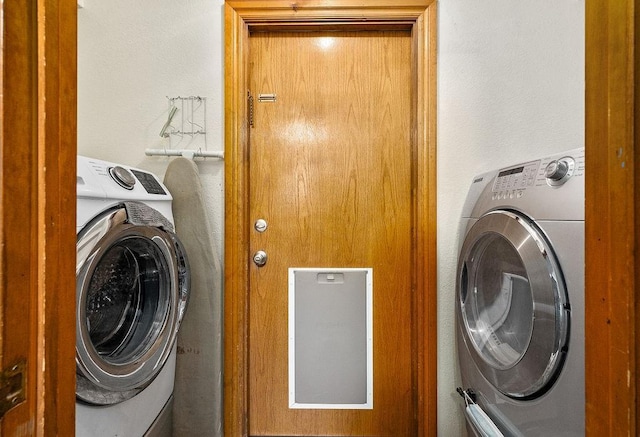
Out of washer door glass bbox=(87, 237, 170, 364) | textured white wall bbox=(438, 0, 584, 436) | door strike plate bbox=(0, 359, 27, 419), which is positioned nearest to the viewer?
door strike plate bbox=(0, 359, 27, 419)

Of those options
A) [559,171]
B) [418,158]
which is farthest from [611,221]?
[418,158]

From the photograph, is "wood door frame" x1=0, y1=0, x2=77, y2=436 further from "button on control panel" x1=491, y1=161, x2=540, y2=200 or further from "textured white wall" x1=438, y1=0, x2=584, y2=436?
"textured white wall" x1=438, y1=0, x2=584, y2=436

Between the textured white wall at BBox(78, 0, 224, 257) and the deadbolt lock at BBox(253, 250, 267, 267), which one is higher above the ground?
the textured white wall at BBox(78, 0, 224, 257)

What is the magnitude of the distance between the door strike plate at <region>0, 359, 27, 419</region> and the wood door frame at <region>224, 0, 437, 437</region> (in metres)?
0.93


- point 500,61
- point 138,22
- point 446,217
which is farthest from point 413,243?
point 138,22

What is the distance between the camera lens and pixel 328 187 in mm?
1313

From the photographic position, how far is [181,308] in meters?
1.08

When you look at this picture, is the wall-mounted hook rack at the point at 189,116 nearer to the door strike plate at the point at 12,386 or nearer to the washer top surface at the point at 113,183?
the washer top surface at the point at 113,183

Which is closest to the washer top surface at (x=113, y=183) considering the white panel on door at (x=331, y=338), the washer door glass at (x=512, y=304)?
the white panel on door at (x=331, y=338)

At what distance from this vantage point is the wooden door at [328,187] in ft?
4.26

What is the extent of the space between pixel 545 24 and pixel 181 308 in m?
1.83

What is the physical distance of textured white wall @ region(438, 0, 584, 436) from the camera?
47.4 inches

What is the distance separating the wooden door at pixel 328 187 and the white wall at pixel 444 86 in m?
0.16

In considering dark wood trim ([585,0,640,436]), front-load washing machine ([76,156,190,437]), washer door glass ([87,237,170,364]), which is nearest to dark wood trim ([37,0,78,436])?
front-load washing machine ([76,156,190,437])
